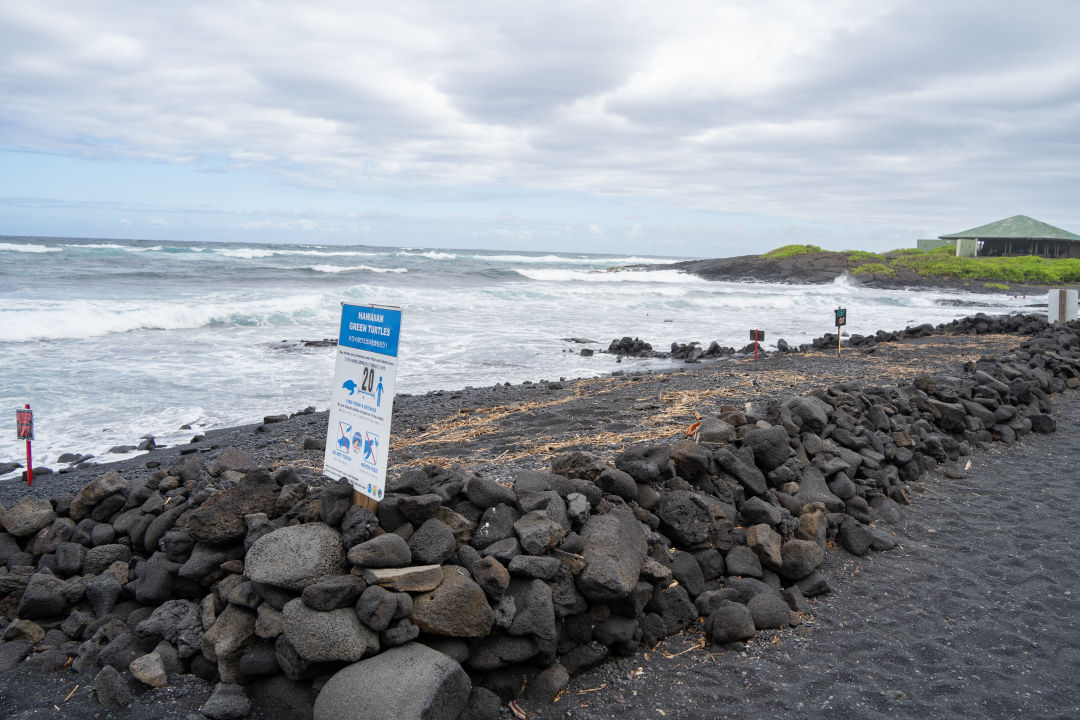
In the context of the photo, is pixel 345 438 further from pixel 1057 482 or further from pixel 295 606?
pixel 1057 482

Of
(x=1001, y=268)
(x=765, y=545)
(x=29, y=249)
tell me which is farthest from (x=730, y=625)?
(x=29, y=249)

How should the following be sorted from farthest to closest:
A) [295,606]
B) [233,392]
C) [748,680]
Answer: [233,392], [748,680], [295,606]

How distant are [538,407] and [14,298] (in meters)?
23.3

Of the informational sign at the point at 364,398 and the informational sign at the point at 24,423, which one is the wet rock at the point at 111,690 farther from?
the informational sign at the point at 24,423

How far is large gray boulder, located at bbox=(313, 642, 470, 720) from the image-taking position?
3.10 meters

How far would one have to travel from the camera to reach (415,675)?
3.22m

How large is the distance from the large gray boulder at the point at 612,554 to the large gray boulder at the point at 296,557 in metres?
1.31

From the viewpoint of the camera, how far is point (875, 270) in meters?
50.2

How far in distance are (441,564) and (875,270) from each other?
53.0 metres

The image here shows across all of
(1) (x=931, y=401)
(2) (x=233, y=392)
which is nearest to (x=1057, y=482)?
(1) (x=931, y=401)

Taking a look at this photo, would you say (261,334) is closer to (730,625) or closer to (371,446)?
(371,446)

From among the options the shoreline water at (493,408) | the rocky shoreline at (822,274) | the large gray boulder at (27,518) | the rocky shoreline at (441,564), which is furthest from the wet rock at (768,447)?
the rocky shoreline at (822,274)

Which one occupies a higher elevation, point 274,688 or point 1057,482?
point 1057,482

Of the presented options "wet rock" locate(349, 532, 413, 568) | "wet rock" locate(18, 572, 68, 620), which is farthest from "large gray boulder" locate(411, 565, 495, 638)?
"wet rock" locate(18, 572, 68, 620)
